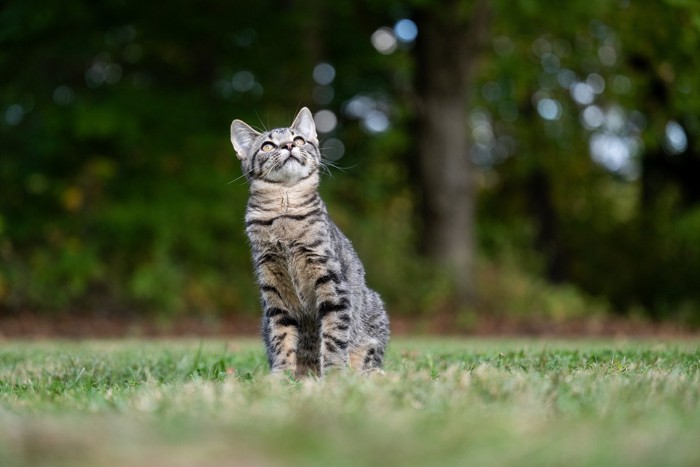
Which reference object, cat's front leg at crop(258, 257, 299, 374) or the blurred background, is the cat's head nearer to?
cat's front leg at crop(258, 257, 299, 374)

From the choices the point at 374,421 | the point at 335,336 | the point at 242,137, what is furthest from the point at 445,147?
the point at 374,421

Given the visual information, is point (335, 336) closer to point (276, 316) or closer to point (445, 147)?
point (276, 316)

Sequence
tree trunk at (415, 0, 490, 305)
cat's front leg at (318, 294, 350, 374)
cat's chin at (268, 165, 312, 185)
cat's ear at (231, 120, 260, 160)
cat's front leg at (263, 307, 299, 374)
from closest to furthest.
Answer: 1. cat's front leg at (318, 294, 350, 374)
2. cat's front leg at (263, 307, 299, 374)
3. cat's chin at (268, 165, 312, 185)
4. cat's ear at (231, 120, 260, 160)
5. tree trunk at (415, 0, 490, 305)

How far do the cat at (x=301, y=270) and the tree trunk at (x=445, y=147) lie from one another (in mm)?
12419

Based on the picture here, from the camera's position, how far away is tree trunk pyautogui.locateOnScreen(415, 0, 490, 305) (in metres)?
18.8

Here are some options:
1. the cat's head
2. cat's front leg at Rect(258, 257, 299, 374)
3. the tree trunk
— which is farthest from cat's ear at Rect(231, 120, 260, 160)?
the tree trunk

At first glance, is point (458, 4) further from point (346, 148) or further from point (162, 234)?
point (162, 234)

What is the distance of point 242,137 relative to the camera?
271 inches

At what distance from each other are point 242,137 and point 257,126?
9876 mm

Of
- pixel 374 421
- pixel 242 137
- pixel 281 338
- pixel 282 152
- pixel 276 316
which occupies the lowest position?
pixel 374 421

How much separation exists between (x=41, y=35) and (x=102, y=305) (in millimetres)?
5091

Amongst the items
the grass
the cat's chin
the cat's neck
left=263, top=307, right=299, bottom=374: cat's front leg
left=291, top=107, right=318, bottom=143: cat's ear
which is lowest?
the grass

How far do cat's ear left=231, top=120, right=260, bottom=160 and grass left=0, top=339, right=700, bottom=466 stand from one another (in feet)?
5.51

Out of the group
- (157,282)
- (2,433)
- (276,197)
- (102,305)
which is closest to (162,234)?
(157,282)
